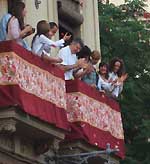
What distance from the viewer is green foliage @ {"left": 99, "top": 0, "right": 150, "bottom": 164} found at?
1144 inches

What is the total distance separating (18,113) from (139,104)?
35.5 feet

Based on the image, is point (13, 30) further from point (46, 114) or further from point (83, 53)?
→ point (83, 53)

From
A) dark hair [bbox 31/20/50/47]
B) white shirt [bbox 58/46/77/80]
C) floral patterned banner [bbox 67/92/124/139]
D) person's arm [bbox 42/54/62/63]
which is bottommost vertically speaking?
floral patterned banner [bbox 67/92/124/139]

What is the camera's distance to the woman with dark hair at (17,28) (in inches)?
771

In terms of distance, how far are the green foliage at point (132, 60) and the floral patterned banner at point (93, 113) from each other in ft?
14.8

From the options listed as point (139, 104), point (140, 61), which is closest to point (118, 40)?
point (140, 61)

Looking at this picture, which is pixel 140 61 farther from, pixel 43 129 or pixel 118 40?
pixel 43 129

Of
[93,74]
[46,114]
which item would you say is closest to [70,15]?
[93,74]

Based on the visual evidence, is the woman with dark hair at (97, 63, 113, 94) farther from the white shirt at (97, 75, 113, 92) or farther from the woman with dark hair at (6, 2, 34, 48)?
the woman with dark hair at (6, 2, 34, 48)

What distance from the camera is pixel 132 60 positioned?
31.7m

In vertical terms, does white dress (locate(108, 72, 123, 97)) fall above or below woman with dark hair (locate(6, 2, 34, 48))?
below

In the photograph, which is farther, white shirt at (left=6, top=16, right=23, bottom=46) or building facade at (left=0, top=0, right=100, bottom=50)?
building facade at (left=0, top=0, right=100, bottom=50)

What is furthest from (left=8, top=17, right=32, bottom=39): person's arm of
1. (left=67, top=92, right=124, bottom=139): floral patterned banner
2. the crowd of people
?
(left=67, top=92, right=124, bottom=139): floral patterned banner

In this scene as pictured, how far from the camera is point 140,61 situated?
31844 millimetres
